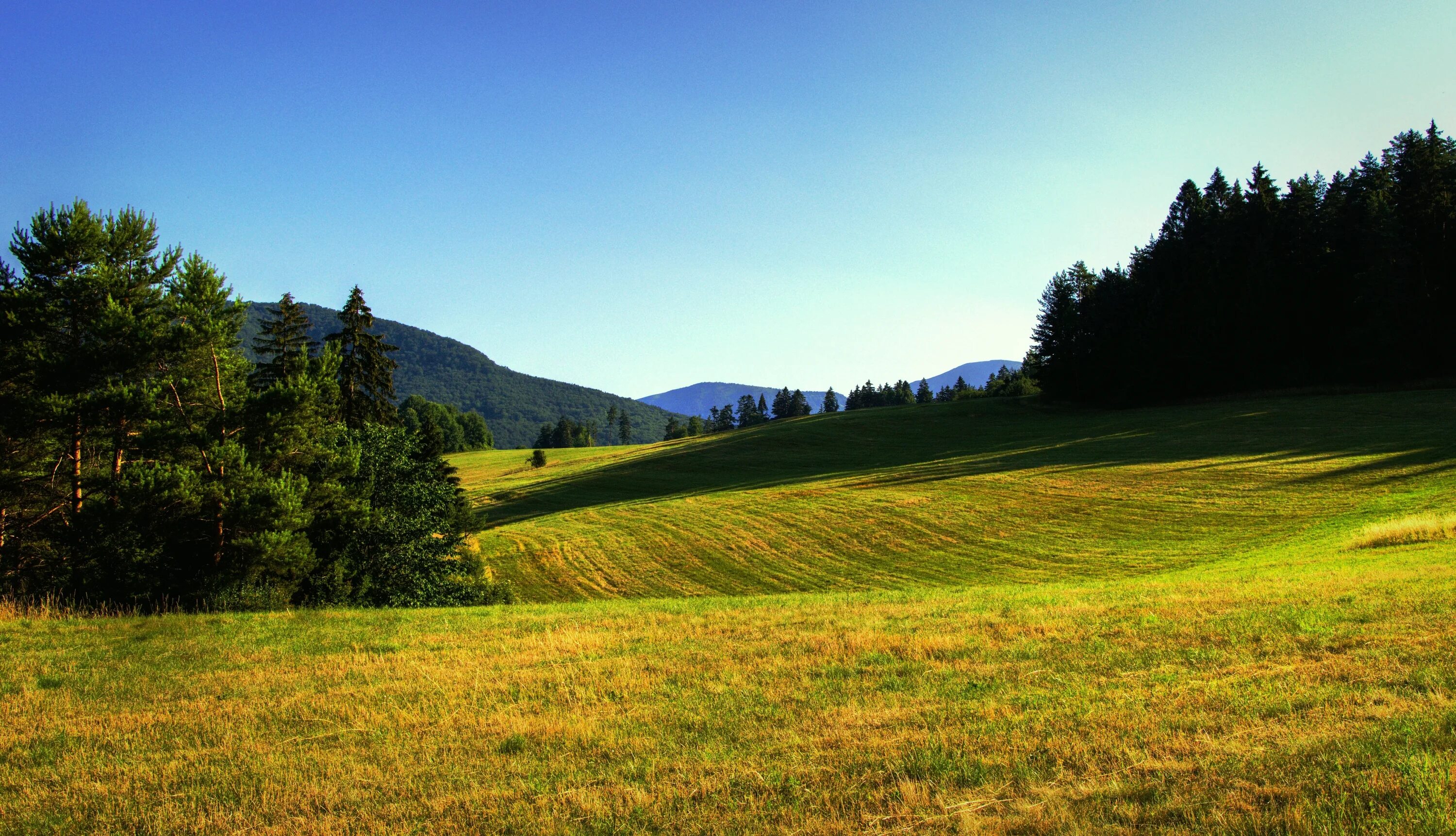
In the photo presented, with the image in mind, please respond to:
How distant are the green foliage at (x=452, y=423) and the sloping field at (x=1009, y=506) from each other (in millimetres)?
74253

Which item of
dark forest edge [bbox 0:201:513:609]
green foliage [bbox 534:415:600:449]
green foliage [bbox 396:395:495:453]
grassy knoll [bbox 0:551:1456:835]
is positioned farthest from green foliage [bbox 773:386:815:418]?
grassy knoll [bbox 0:551:1456:835]

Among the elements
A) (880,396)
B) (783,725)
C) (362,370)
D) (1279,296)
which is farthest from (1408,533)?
(880,396)

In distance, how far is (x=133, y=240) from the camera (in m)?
23.2

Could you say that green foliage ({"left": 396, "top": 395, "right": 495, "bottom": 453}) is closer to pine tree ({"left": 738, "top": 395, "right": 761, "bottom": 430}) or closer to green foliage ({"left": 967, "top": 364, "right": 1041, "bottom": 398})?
pine tree ({"left": 738, "top": 395, "right": 761, "bottom": 430})

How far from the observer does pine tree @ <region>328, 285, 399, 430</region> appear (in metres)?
39.0

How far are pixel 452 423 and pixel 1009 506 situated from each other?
445ft

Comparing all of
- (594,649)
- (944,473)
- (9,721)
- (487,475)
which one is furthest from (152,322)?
(487,475)

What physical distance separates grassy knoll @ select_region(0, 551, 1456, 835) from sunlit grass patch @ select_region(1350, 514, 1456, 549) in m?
9.12

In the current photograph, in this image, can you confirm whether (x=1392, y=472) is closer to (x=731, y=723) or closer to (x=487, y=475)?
(x=731, y=723)

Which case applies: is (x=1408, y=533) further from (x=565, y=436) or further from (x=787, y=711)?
(x=565, y=436)

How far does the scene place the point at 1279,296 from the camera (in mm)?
61062

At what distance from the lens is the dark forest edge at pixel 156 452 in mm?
19250

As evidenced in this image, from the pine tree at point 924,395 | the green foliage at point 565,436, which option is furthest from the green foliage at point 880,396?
the green foliage at point 565,436

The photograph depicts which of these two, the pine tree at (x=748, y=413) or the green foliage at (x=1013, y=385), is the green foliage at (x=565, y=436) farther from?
the green foliage at (x=1013, y=385)
